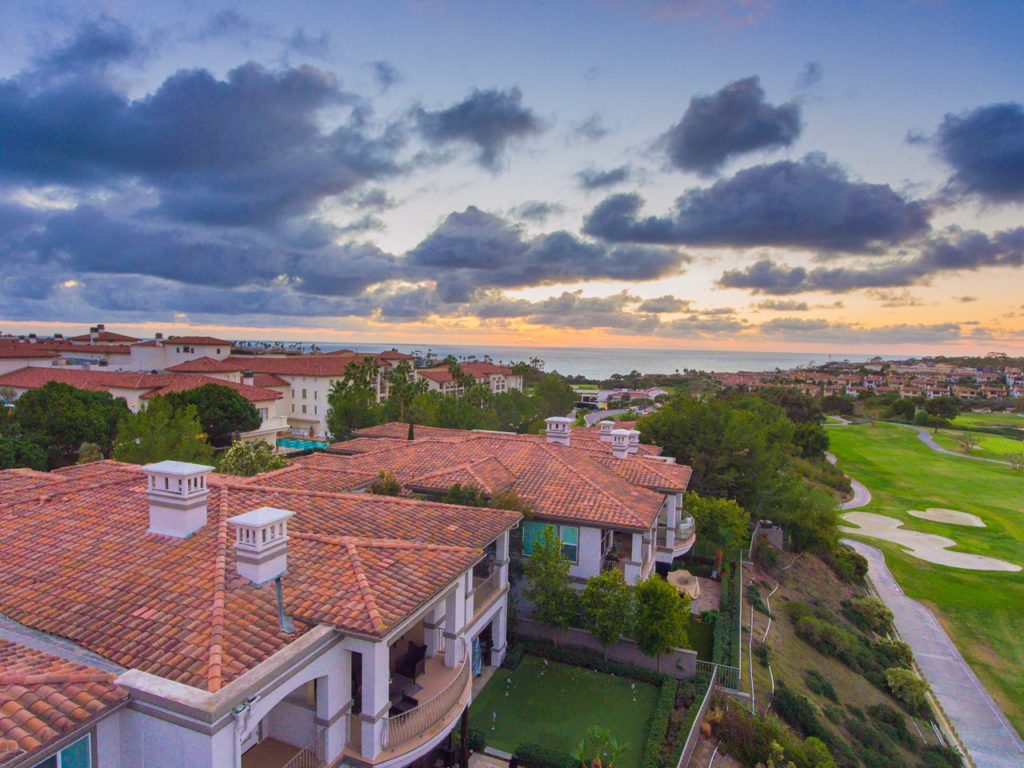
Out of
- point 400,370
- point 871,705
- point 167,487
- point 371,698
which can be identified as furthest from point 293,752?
point 400,370

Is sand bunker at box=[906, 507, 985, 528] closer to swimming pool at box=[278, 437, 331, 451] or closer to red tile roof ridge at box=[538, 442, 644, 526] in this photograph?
red tile roof ridge at box=[538, 442, 644, 526]

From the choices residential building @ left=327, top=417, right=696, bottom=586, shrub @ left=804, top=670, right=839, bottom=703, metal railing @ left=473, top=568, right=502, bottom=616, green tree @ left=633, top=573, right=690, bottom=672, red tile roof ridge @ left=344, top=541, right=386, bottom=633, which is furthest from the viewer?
shrub @ left=804, top=670, right=839, bottom=703

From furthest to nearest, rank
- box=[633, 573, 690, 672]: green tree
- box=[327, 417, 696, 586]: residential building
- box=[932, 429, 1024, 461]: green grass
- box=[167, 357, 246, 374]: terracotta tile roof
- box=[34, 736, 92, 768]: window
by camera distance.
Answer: box=[932, 429, 1024, 461]: green grass < box=[167, 357, 246, 374]: terracotta tile roof < box=[327, 417, 696, 586]: residential building < box=[633, 573, 690, 672]: green tree < box=[34, 736, 92, 768]: window

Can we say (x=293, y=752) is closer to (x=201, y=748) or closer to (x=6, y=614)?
(x=201, y=748)

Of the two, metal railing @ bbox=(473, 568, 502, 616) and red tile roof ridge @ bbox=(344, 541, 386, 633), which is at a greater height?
red tile roof ridge @ bbox=(344, 541, 386, 633)

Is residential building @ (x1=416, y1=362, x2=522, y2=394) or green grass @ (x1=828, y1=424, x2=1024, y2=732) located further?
residential building @ (x1=416, y1=362, x2=522, y2=394)

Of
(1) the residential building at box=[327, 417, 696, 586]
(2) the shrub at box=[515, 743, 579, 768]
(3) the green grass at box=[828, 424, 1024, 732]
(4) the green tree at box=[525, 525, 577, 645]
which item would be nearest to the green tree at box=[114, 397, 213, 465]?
(1) the residential building at box=[327, 417, 696, 586]

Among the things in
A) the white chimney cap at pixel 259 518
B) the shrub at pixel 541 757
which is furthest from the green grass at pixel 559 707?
the white chimney cap at pixel 259 518
